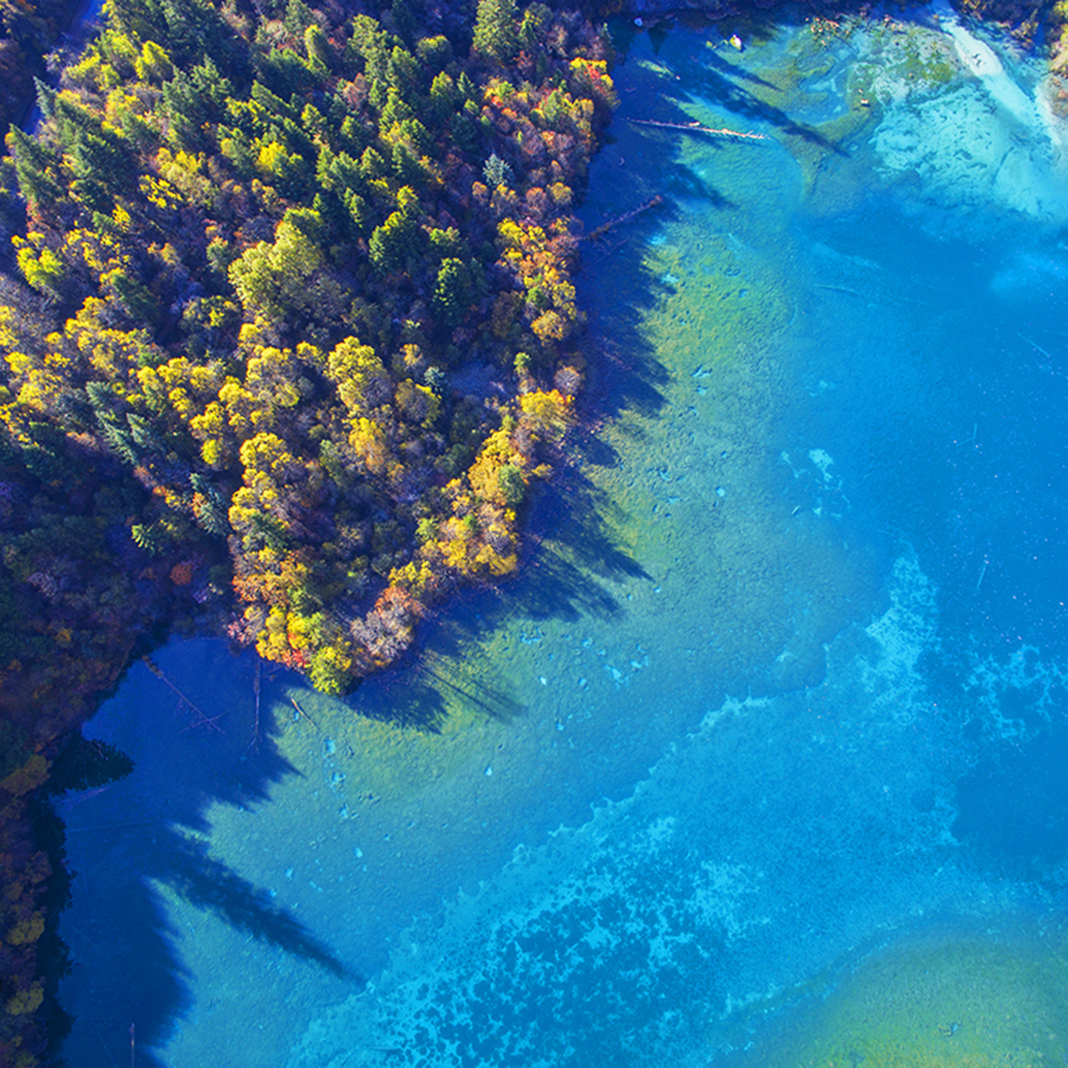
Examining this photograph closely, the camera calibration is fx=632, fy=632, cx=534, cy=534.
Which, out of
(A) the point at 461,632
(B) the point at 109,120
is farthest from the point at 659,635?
(B) the point at 109,120

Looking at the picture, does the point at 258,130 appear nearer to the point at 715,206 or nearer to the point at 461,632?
the point at 715,206

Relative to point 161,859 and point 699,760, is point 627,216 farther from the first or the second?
point 161,859

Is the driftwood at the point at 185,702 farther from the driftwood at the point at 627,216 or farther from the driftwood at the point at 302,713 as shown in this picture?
the driftwood at the point at 627,216

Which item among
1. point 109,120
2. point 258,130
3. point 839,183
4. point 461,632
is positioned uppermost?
point 839,183

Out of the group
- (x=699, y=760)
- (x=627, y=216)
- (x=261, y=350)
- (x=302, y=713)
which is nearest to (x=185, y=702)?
(x=302, y=713)

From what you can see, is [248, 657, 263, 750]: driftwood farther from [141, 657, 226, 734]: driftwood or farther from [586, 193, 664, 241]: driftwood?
[586, 193, 664, 241]: driftwood

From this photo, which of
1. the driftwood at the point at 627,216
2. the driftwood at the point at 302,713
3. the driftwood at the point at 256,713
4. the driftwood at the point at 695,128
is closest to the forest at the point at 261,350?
the driftwood at the point at 302,713
